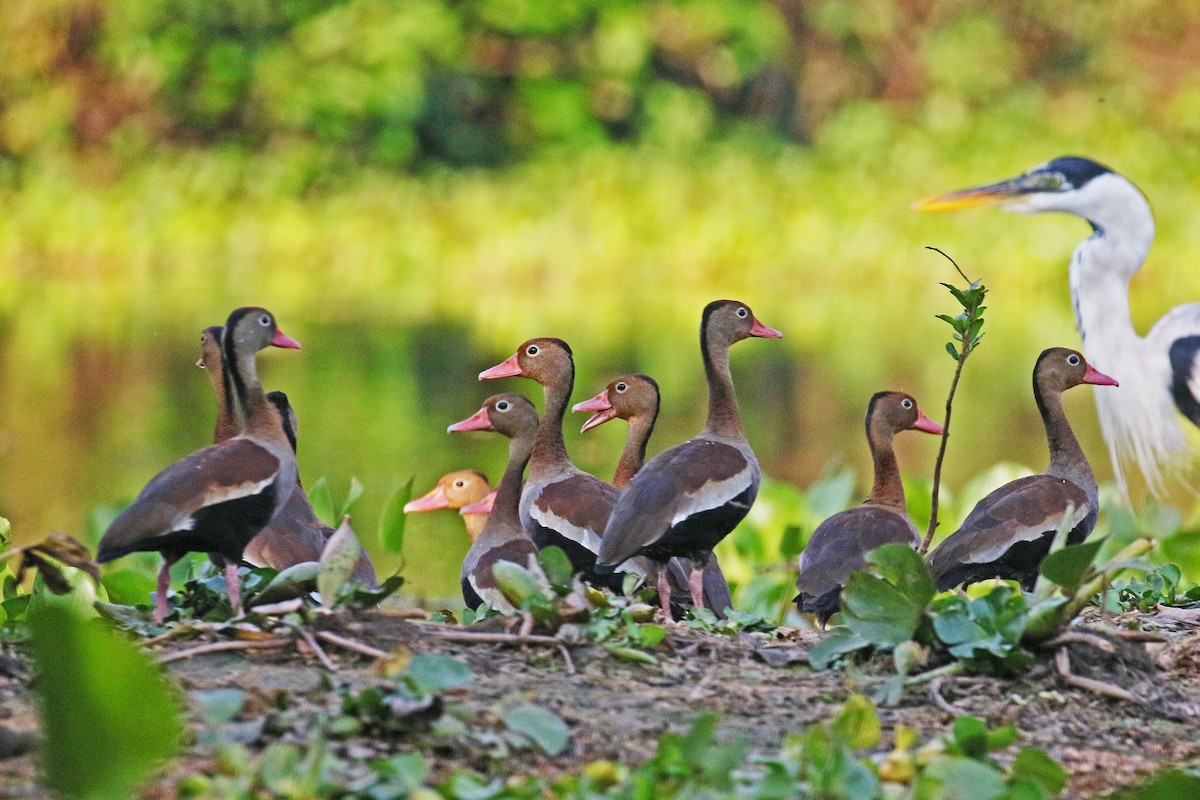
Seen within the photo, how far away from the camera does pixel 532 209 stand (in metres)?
17.4

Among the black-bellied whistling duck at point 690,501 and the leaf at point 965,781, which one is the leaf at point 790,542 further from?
the leaf at point 965,781

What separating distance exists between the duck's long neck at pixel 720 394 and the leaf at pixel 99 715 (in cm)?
237

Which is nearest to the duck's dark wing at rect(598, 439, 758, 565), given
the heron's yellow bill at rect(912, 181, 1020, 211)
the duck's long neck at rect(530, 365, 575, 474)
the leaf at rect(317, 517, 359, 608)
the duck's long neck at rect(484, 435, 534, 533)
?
the duck's long neck at rect(484, 435, 534, 533)

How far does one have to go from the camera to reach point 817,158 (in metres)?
20.7

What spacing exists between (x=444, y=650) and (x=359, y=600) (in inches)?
6.9

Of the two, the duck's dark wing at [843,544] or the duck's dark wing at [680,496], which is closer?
the duck's dark wing at [680,496]

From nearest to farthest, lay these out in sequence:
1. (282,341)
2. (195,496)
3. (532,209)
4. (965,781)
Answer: (965,781) → (195,496) → (282,341) → (532,209)

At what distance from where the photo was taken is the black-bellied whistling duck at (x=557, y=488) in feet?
14.6

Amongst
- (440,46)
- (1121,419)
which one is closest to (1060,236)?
(440,46)

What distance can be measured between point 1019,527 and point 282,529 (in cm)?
179

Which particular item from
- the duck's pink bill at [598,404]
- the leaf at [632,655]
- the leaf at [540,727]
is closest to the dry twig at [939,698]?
the leaf at [632,655]

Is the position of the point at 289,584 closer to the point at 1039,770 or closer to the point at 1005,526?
the point at 1039,770

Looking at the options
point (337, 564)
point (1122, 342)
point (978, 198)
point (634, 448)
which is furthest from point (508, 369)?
point (978, 198)

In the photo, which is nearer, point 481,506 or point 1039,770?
point 1039,770
